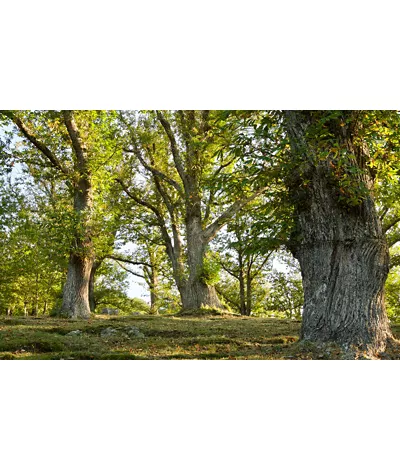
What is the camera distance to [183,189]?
13781 mm

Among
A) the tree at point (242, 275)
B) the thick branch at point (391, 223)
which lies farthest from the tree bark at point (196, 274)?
the thick branch at point (391, 223)

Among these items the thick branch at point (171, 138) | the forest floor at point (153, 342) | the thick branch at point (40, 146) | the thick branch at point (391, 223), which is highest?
the thick branch at point (171, 138)

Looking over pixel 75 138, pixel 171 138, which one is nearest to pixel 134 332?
pixel 75 138

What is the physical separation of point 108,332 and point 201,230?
5871 mm

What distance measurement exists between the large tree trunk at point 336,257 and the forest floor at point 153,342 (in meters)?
0.31

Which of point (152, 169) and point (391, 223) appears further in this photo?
point (391, 223)

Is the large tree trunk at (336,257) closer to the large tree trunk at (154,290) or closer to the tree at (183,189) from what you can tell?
the tree at (183,189)

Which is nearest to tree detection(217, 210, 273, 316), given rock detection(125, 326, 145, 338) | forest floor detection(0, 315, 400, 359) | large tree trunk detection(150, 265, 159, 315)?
large tree trunk detection(150, 265, 159, 315)

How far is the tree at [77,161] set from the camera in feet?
34.4

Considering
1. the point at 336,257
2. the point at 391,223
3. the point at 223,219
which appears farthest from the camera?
the point at 391,223

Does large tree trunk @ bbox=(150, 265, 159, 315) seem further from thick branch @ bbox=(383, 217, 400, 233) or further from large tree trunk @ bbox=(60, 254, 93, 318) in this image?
thick branch @ bbox=(383, 217, 400, 233)

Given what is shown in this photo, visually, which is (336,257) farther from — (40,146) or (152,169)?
(152,169)

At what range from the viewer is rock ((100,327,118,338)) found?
7.35 metres
